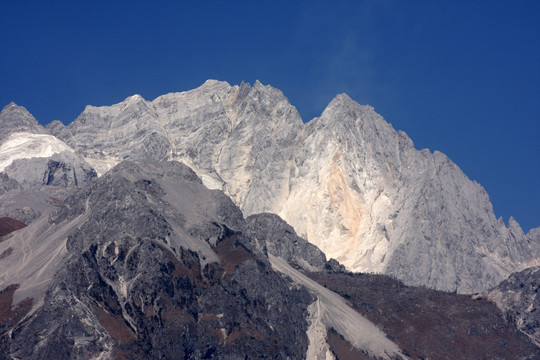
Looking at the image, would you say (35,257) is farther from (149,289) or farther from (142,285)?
(149,289)

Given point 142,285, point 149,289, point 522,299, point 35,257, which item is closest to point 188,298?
point 149,289

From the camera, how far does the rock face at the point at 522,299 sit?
169875 millimetres

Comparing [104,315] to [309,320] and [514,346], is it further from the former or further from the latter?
[514,346]

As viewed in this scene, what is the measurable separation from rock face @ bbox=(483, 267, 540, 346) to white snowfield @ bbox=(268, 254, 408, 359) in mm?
24939

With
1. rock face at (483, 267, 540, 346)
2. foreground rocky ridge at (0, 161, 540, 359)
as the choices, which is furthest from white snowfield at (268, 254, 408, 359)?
rock face at (483, 267, 540, 346)

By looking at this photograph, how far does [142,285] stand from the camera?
153500 mm

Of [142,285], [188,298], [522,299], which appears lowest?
[142,285]

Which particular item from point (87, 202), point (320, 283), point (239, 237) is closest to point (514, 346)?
point (320, 283)

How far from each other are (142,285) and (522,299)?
69.2 m

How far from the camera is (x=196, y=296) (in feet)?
513

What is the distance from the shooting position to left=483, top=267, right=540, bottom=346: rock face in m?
170

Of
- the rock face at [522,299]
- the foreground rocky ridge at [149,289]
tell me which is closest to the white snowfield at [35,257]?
the foreground rocky ridge at [149,289]

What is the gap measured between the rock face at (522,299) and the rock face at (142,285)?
36.7 meters

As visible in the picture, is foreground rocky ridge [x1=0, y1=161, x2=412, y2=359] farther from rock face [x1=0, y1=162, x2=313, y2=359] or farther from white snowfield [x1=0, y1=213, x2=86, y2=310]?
white snowfield [x1=0, y1=213, x2=86, y2=310]
